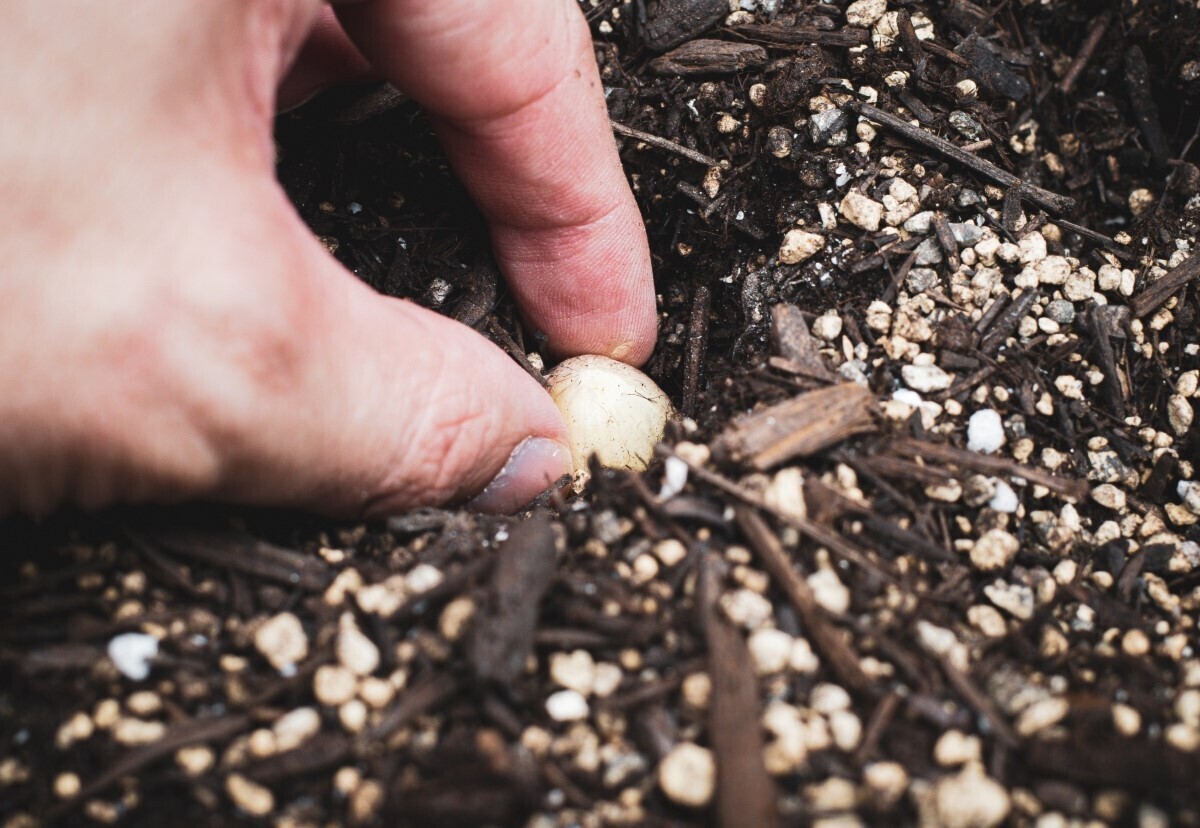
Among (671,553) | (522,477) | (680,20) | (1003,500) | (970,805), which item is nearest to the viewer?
(970,805)

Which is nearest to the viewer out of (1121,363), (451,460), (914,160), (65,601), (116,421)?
(116,421)

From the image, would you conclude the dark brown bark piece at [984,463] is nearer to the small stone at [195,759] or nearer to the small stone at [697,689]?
the small stone at [697,689]

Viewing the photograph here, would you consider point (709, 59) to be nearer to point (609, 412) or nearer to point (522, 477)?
point (609, 412)

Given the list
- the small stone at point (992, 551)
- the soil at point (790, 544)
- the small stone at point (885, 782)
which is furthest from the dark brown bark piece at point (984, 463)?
the small stone at point (885, 782)

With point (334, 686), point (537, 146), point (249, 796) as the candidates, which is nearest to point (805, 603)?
point (334, 686)

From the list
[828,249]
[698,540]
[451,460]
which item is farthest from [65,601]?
[828,249]

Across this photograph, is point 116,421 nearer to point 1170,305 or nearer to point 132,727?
point 132,727
